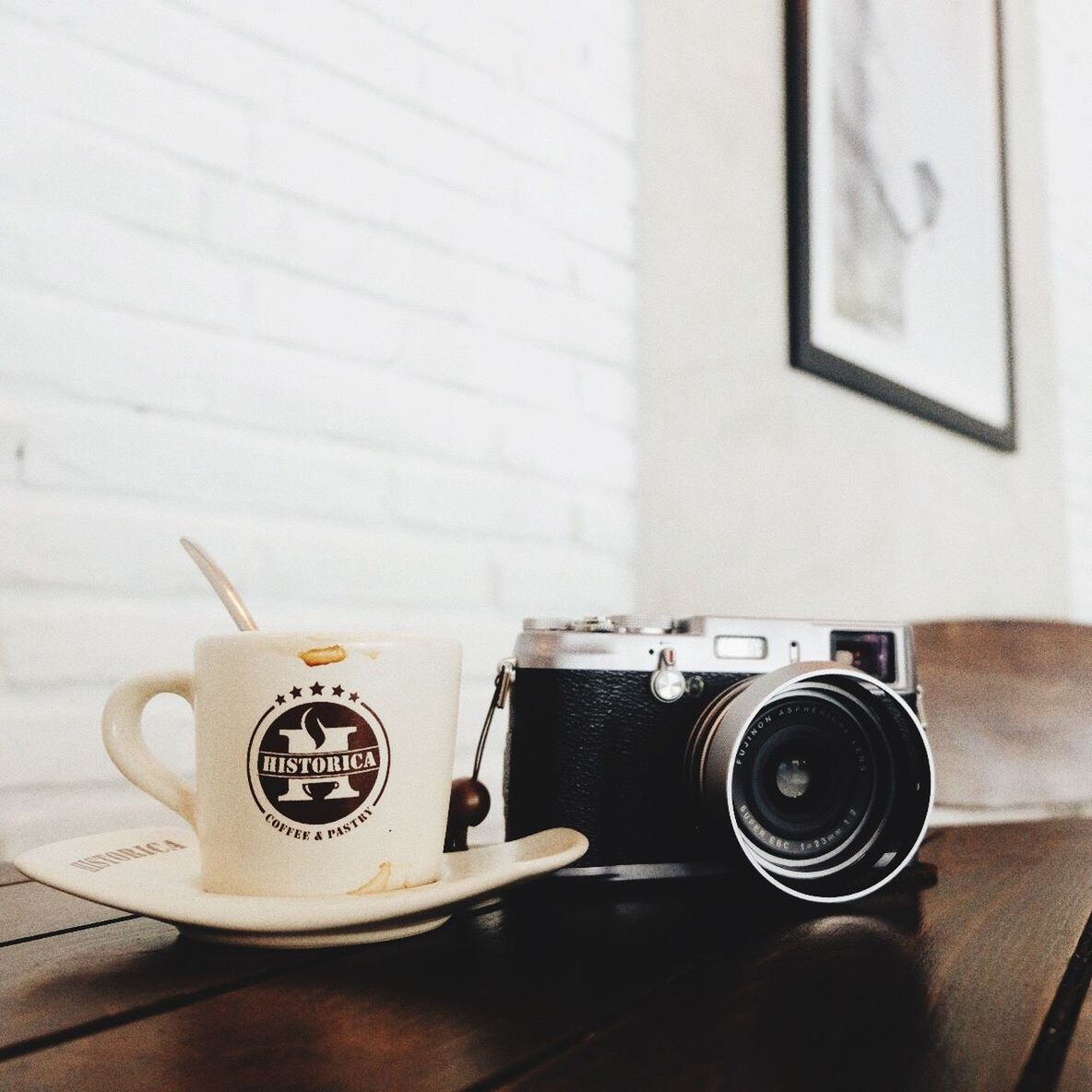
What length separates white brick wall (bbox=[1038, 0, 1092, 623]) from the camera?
168cm

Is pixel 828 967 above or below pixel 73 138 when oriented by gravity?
below

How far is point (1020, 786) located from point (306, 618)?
1.95 feet

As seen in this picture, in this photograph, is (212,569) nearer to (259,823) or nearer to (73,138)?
(259,823)

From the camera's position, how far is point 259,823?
0.35 metres

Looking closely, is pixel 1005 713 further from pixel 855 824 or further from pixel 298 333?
pixel 298 333

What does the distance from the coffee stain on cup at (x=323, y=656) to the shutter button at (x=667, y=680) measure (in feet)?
0.65

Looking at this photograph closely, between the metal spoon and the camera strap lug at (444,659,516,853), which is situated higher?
the metal spoon

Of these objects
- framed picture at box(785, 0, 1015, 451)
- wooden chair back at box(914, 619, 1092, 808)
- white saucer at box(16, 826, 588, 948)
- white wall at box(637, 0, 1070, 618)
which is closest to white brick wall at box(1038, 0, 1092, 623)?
framed picture at box(785, 0, 1015, 451)

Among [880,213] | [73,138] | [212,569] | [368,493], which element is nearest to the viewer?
[212,569]

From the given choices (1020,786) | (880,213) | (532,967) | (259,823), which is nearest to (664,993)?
(532,967)

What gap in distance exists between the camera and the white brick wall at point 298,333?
625mm

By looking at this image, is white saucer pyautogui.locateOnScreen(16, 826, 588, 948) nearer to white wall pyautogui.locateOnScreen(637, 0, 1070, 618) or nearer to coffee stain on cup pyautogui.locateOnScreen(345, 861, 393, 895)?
coffee stain on cup pyautogui.locateOnScreen(345, 861, 393, 895)

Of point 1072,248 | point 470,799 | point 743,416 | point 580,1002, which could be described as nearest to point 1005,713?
point 743,416

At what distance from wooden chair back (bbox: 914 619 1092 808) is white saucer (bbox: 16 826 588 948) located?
520 millimetres
